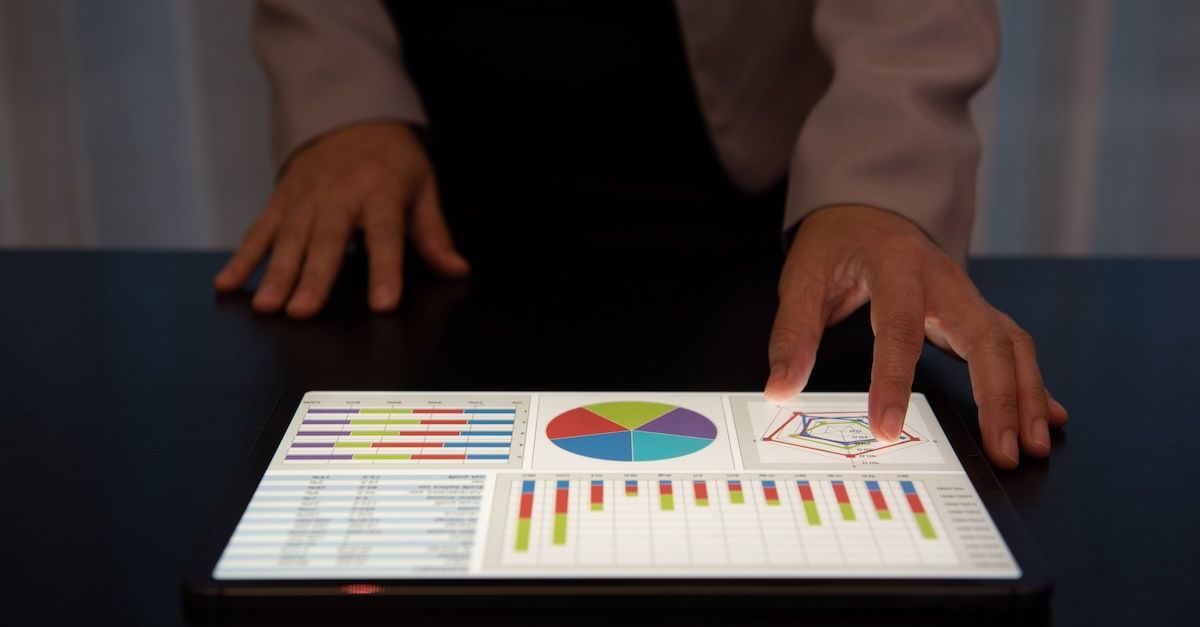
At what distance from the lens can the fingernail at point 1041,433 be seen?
0.55 meters

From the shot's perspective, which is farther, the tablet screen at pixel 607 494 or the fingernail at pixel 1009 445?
the fingernail at pixel 1009 445

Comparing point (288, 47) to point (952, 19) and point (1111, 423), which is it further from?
point (1111, 423)

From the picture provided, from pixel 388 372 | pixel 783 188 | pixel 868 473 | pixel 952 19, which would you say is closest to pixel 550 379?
pixel 388 372

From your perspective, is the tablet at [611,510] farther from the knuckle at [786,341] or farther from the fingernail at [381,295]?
the fingernail at [381,295]

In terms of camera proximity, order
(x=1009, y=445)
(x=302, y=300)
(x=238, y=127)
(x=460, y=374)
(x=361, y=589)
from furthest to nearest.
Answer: (x=238, y=127) < (x=302, y=300) < (x=460, y=374) < (x=1009, y=445) < (x=361, y=589)

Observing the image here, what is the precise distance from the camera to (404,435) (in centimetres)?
54

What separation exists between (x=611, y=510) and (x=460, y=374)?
0.23 m

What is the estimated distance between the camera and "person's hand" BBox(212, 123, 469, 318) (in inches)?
32.9

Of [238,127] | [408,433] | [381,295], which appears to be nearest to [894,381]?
[408,433]

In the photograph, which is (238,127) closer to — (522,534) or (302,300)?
(302,300)

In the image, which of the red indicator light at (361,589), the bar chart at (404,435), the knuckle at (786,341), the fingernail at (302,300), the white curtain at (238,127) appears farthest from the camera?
the white curtain at (238,127)

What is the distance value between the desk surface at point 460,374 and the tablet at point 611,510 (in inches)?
0.8

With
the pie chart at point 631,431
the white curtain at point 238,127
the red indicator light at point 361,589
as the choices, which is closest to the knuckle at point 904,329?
the pie chart at point 631,431

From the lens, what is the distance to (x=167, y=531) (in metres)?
0.47
